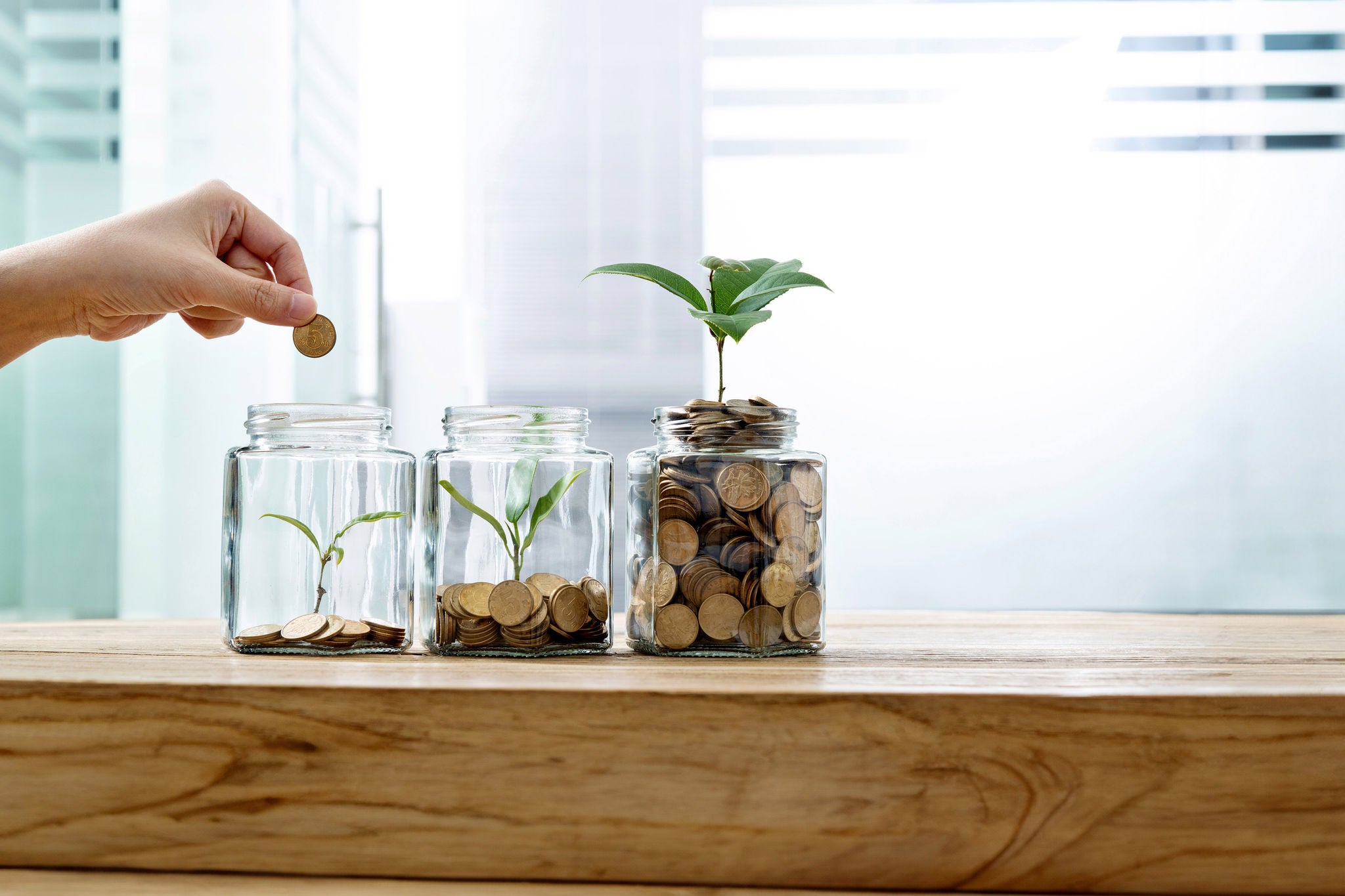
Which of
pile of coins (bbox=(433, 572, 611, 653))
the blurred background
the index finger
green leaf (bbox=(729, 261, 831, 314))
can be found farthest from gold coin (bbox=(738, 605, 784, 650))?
the blurred background

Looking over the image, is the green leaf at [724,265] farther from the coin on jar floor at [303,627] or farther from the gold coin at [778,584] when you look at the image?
the coin on jar floor at [303,627]

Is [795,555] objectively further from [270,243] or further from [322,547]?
[270,243]

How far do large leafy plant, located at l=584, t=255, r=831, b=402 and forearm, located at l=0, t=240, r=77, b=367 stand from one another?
18.2 inches

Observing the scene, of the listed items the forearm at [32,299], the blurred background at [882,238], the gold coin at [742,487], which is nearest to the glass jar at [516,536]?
the gold coin at [742,487]

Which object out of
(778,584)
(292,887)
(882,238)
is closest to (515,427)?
(778,584)

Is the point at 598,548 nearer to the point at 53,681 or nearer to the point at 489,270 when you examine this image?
the point at 53,681

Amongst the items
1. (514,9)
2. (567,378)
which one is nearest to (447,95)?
(514,9)

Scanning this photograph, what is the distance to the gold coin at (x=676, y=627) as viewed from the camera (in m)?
0.60

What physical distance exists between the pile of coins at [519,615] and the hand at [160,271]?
0.26 metres

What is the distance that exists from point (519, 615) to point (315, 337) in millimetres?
298

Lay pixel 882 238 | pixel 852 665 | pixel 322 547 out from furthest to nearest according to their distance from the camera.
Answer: pixel 882 238 < pixel 322 547 < pixel 852 665

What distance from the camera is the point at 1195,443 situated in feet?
6.54

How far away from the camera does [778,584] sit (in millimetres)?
596

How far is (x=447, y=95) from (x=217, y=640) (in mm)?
1693
